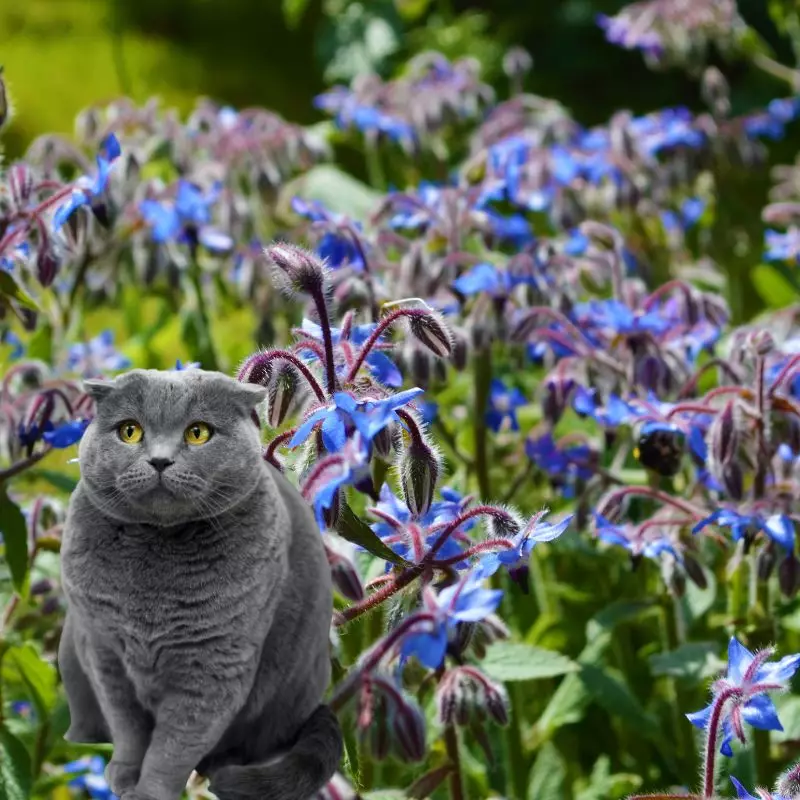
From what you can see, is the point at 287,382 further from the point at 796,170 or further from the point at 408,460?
the point at 796,170

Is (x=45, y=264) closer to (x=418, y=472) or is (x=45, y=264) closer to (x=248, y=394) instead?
(x=418, y=472)

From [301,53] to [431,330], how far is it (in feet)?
16.9

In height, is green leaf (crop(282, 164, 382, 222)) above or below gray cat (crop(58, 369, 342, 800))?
above

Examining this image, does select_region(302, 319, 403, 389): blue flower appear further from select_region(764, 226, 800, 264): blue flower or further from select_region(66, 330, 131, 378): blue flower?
select_region(764, 226, 800, 264): blue flower

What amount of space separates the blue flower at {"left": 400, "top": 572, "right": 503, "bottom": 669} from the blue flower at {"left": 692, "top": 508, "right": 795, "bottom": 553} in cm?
55

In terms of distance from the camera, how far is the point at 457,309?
5.50 ft

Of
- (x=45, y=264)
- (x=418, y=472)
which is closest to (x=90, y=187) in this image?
(x=45, y=264)

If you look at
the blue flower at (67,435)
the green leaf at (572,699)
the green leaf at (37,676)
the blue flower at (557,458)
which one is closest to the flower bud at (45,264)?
the blue flower at (67,435)

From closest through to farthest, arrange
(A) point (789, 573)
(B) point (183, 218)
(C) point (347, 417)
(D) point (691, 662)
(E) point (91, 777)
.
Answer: (C) point (347, 417) < (A) point (789, 573) < (D) point (691, 662) < (E) point (91, 777) < (B) point (183, 218)

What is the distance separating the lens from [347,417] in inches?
30.0

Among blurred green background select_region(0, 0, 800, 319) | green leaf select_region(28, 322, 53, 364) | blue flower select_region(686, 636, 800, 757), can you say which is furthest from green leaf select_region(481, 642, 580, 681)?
blurred green background select_region(0, 0, 800, 319)

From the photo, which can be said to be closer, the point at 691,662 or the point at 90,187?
the point at 90,187

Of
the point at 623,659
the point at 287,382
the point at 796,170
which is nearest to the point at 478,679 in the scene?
the point at 287,382

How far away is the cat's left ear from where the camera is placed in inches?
25.1
